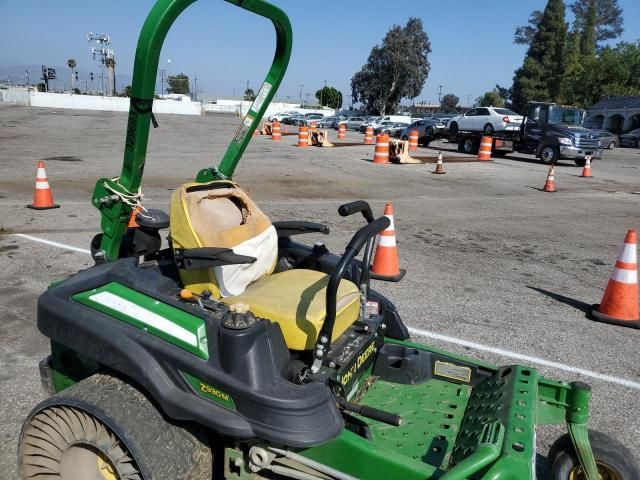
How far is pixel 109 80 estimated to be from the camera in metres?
87.9

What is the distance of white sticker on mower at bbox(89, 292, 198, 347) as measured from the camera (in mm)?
2088

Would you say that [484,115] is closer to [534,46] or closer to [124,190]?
[124,190]

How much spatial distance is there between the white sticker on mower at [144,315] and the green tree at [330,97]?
105m

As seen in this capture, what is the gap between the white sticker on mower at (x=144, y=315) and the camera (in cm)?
209

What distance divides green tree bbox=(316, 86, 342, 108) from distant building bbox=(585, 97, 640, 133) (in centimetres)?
6098

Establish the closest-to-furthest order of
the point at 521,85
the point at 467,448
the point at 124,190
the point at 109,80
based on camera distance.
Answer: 1. the point at 467,448
2. the point at 124,190
3. the point at 521,85
4. the point at 109,80

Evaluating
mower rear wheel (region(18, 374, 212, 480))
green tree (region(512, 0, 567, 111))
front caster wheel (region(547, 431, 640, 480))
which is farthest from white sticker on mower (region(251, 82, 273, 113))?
green tree (region(512, 0, 567, 111))

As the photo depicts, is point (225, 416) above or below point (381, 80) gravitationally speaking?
below

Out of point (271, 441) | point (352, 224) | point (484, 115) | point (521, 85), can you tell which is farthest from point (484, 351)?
point (521, 85)

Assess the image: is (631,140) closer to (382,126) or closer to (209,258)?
(382,126)

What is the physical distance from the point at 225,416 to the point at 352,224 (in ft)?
21.9

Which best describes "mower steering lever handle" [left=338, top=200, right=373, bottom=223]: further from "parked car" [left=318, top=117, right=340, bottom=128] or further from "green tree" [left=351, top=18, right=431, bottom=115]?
"green tree" [left=351, top=18, right=431, bottom=115]

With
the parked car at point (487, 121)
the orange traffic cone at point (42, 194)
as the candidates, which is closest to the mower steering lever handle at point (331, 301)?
the orange traffic cone at point (42, 194)

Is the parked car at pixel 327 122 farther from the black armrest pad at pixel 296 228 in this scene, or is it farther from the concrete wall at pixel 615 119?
the black armrest pad at pixel 296 228
